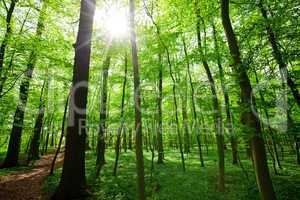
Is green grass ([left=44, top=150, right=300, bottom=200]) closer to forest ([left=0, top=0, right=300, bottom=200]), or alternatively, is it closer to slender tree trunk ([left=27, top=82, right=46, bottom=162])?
forest ([left=0, top=0, right=300, bottom=200])

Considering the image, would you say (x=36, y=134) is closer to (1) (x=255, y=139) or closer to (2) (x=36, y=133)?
(2) (x=36, y=133)

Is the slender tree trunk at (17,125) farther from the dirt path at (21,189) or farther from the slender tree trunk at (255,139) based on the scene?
the slender tree trunk at (255,139)

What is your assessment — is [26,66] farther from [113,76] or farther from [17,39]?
[113,76]

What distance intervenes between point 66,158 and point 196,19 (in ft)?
29.0

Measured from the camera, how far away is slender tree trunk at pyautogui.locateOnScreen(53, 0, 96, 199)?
6.66m

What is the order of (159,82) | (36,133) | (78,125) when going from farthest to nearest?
(36,133)
(159,82)
(78,125)

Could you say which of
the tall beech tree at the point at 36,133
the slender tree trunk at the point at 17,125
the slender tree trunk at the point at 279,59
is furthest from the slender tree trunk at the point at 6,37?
the slender tree trunk at the point at 279,59

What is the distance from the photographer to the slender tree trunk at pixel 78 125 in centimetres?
666

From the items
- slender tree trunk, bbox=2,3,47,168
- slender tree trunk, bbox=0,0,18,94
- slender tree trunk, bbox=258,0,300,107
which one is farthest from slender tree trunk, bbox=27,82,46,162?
slender tree trunk, bbox=258,0,300,107

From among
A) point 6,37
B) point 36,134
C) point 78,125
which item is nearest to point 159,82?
point 78,125

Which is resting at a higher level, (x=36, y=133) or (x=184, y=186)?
(x=36, y=133)

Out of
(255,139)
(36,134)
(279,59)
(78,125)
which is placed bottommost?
(255,139)

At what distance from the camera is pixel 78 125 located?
7.11m

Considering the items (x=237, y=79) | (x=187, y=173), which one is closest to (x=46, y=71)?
(x=187, y=173)
